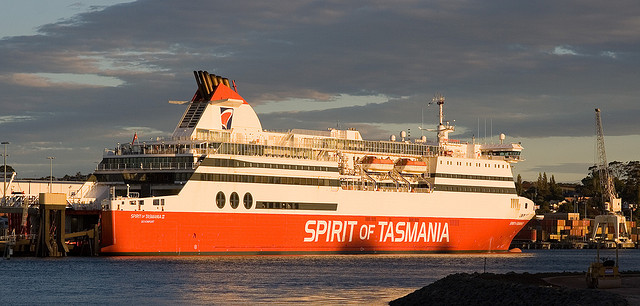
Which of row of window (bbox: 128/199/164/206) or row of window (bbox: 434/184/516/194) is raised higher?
row of window (bbox: 434/184/516/194)

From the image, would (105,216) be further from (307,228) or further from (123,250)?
(307,228)

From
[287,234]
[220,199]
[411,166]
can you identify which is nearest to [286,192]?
[287,234]

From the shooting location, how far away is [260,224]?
82812 mm

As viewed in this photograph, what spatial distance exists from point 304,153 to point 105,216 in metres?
18.6

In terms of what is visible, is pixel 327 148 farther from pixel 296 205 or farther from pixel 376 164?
pixel 296 205

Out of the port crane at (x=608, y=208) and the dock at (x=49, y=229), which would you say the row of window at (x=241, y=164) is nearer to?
the dock at (x=49, y=229)

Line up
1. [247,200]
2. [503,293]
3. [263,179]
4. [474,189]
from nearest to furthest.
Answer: [503,293]
[247,200]
[263,179]
[474,189]

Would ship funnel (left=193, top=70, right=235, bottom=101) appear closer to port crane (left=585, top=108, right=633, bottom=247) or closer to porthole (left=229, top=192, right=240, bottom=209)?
porthole (left=229, top=192, right=240, bottom=209)

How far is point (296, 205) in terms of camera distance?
85062mm

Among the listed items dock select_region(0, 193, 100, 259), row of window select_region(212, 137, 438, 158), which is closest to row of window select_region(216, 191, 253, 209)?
row of window select_region(212, 137, 438, 158)

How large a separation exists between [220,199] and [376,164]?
18.9 meters

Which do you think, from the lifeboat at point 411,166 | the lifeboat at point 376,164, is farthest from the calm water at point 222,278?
the lifeboat at point 411,166

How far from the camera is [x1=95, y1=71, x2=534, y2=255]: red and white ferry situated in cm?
7881

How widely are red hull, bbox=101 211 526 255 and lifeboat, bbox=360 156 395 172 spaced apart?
463cm
